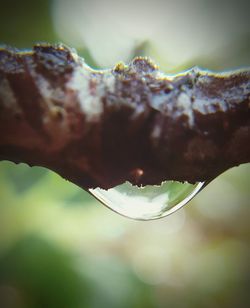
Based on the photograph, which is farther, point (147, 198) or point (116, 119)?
point (147, 198)

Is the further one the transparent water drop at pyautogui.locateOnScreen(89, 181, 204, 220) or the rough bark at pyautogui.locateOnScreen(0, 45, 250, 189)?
the transparent water drop at pyautogui.locateOnScreen(89, 181, 204, 220)

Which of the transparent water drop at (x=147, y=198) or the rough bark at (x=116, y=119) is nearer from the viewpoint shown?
the rough bark at (x=116, y=119)

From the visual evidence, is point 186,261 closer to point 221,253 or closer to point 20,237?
point 221,253

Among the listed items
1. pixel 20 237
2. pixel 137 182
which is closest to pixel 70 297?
pixel 20 237
